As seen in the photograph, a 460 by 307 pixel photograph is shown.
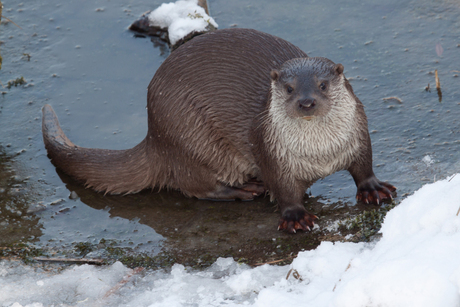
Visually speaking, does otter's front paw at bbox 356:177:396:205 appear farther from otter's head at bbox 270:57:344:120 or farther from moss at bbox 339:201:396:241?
otter's head at bbox 270:57:344:120

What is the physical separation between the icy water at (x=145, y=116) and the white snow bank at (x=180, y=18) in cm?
17

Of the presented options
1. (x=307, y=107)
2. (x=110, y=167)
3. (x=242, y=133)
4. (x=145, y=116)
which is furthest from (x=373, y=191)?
(x=145, y=116)

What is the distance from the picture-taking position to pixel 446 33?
3867 millimetres

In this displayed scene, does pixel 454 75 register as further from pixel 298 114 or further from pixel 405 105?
pixel 298 114

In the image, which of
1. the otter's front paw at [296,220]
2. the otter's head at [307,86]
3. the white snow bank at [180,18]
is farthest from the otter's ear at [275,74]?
the white snow bank at [180,18]

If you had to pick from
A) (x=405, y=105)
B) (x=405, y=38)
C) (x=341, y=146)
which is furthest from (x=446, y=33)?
(x=341, y=146)

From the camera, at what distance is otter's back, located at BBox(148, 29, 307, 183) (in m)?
2.85

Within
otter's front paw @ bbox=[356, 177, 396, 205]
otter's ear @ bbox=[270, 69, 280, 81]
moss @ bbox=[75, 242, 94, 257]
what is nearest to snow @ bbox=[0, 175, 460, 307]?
moss @ bbox=[75, 242, 94, 257]

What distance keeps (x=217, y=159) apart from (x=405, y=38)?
1.70m

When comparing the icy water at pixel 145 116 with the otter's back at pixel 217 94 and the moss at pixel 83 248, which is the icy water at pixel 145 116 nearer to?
the moss at pixel 83 248

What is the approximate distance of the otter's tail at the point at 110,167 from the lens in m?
3.04

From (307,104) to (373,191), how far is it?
57 cm

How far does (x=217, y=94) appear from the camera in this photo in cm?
287

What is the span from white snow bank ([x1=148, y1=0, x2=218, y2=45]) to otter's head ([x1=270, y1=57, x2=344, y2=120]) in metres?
1.64
